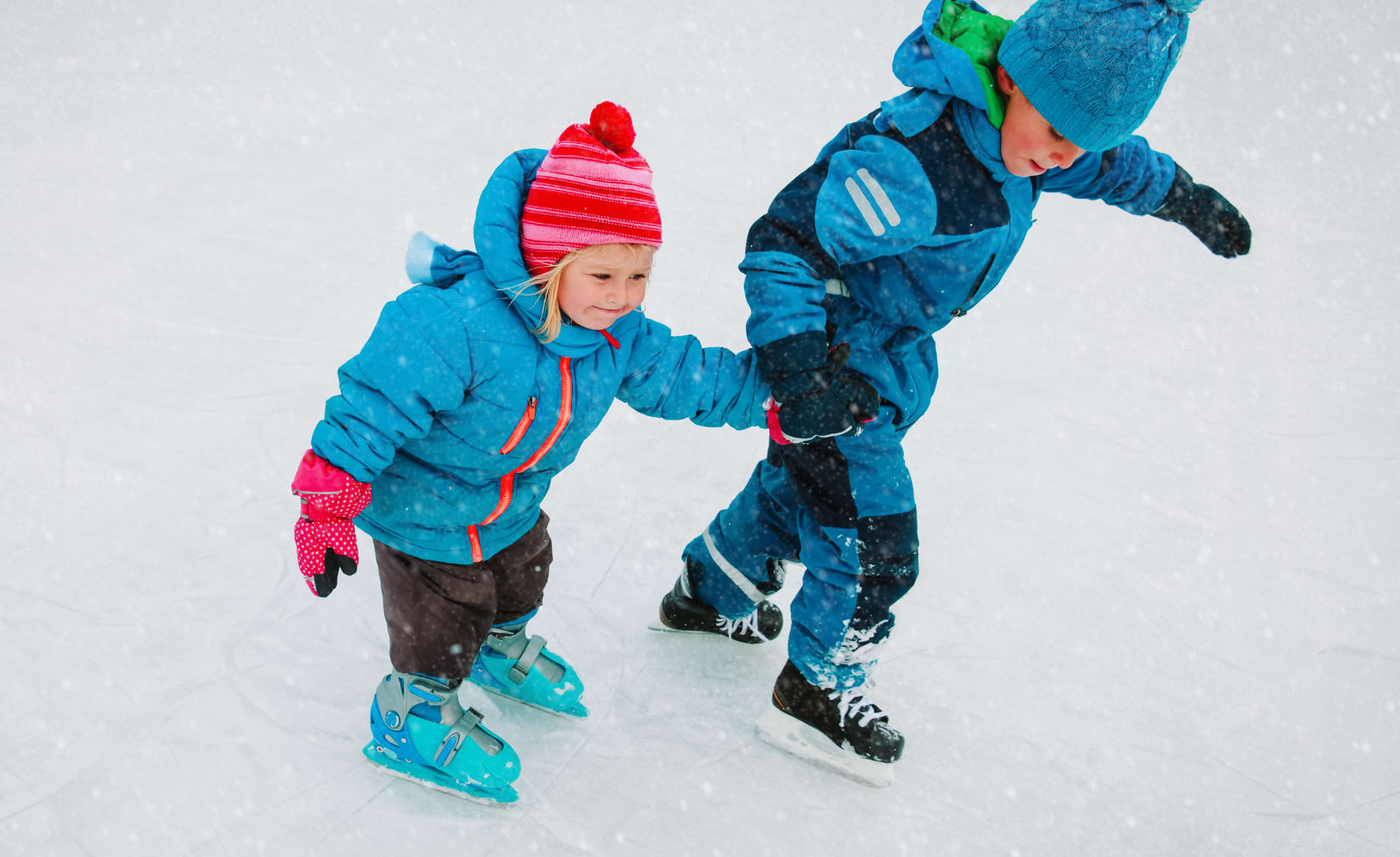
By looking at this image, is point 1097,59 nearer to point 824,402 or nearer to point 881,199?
point 881,199

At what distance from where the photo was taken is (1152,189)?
188 cm

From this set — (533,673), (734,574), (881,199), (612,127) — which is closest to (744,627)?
(734,574)

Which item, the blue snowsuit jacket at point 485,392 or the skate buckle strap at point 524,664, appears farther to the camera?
the skate buckle strap at point 524,664

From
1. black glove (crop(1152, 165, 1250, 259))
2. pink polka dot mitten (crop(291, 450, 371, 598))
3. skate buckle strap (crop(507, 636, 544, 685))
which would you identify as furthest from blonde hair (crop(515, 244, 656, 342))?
black glove (crop(1152, 165, 1250, 259))

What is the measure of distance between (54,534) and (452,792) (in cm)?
107

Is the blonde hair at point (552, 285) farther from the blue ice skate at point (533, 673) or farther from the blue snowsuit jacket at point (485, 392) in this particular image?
the blue ice skate at point (533, 673)

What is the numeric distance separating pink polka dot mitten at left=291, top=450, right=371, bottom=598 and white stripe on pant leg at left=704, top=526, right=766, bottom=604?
76 cm

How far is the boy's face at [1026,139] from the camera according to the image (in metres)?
1.50

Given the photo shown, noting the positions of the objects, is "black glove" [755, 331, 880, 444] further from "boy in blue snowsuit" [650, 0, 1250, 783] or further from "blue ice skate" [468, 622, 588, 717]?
"blue ice skate" [468, 622, 588, 717]

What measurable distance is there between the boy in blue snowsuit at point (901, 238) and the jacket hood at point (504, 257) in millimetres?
279

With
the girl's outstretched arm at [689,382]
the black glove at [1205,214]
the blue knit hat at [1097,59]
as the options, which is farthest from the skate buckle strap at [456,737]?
the black glove at [1205,214]

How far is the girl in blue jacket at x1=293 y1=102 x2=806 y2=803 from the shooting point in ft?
4.72

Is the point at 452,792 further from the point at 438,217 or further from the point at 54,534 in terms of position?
the point at 438,217

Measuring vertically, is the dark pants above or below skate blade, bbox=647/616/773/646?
above
